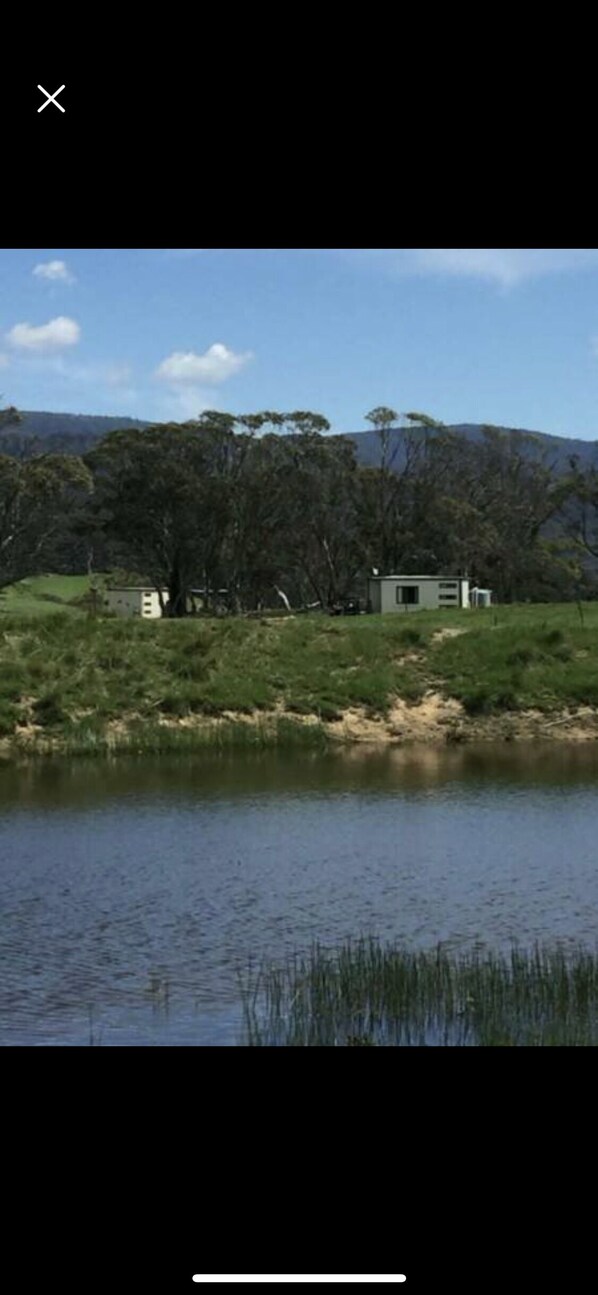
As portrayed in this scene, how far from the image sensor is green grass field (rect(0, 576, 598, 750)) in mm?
29609

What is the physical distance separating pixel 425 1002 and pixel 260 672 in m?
21.0

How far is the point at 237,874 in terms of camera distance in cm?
1670

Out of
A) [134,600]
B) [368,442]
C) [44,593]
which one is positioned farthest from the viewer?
[368,442]

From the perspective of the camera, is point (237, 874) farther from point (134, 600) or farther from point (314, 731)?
point (134, 600)

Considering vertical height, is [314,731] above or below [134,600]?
below
